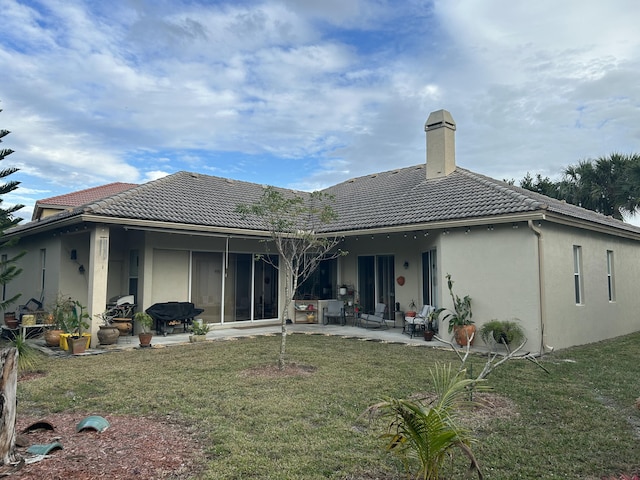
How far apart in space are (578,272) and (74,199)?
2469 centimetres

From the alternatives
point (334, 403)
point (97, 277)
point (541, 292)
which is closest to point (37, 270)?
point (97, 277)

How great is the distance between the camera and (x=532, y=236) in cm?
978

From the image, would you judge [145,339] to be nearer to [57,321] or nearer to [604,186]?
[57,321]

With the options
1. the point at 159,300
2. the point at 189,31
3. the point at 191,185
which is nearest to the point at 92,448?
the point at 159,300

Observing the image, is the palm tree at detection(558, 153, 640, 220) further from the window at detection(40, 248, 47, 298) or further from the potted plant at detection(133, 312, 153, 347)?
the window at detection(40, 248, 47, 298)

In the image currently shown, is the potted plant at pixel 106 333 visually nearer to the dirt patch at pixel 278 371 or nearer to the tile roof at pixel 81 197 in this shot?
the dirt patch at pixel 278 371

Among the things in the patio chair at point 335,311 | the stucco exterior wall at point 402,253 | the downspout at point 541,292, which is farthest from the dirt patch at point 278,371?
the patio chair at point 335,311

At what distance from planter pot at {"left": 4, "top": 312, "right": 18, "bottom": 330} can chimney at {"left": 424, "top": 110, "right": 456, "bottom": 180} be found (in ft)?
45.5

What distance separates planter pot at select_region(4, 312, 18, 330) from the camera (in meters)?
12.6

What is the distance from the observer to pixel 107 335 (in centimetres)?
1023

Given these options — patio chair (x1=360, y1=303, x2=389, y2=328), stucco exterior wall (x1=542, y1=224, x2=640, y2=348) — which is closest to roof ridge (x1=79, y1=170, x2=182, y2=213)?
patio chair (x1=360, y1=303, x2=389, y2=328)

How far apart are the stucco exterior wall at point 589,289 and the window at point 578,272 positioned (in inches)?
6.0

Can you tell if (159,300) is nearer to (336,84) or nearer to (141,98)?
(141,98)

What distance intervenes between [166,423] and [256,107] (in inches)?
Result: 516
